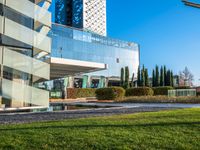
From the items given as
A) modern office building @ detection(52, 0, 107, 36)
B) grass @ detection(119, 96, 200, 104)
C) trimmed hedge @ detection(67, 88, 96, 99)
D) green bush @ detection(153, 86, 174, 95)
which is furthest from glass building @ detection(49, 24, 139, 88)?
grass @ detection(119, 96, 200, 104)

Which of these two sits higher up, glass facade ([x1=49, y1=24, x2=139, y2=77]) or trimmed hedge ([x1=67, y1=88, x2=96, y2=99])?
glass facade ([x1=49, y1=24, x2=139, y2=77])

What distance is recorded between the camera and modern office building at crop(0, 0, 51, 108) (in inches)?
431

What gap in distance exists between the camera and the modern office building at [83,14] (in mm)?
86969

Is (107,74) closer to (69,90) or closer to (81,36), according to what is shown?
(81,36)

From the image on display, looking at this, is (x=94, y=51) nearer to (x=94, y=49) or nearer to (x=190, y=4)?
(x=94, y=49)

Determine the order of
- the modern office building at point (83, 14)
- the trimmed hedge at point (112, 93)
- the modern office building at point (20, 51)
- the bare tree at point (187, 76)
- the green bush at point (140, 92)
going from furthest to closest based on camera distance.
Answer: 1. the modern office building at point (83, 14)
2. the bare tree at point (187, 76)
3. the green bush at point (140, 92)
4. the trimmed hedge at point (112, 93)
5. the modern office building at point (20, 51)

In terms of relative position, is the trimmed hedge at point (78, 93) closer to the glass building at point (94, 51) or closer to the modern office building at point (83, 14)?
the glass building at point (94, 51)

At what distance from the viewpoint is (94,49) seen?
Answer: 65.2m

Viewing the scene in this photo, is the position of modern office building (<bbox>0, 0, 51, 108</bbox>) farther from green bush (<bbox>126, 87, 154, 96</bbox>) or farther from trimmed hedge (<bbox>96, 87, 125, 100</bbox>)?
green bush (<bbox>126, 87, 154, 96</bbox>)

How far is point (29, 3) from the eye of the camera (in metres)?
12.1

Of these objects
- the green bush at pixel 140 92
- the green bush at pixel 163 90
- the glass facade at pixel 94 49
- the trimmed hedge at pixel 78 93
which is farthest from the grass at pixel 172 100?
the glass facade at pixel 94 49

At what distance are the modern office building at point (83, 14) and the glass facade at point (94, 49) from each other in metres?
18.5

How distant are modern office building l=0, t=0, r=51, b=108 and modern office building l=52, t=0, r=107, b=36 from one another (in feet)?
239

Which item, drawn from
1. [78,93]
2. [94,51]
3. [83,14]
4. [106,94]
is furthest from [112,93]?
[83,14]
